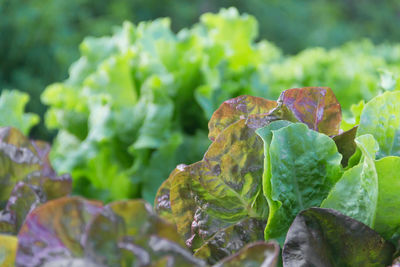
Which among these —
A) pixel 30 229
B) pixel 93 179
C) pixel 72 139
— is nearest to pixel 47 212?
pixel 30 229

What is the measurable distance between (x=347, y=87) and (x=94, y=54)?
1.30m

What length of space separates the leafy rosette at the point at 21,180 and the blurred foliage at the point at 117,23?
3172 mm

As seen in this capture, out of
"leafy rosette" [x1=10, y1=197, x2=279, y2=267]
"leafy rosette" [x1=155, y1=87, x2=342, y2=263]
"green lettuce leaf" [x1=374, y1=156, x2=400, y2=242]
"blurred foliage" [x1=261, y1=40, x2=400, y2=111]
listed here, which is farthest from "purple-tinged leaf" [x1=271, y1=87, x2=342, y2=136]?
"blurred foliage" [x1=261, y1=40, x2=400, y2=111]

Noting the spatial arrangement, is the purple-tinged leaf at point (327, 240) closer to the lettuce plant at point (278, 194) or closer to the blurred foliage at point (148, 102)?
the lettuce plant at point (278, 194)

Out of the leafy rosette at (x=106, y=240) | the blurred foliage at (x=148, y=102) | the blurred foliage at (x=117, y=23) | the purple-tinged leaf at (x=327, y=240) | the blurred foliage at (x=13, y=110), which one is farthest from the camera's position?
the blurred foliage at (x=117, y=23)

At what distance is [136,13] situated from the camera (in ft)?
19.9

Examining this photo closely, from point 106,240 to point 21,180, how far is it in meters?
0.34

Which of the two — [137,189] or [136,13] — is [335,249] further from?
[136,13]

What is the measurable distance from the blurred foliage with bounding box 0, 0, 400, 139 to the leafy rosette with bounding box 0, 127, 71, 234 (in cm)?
317

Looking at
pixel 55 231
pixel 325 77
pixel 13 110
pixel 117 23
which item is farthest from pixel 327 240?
pixel 117 23

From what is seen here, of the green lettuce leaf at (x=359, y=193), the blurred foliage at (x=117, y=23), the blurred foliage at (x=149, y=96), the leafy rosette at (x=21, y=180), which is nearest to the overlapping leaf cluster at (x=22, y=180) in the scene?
the leafy rosette at (x=21, y=180)

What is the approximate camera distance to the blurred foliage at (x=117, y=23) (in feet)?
12.1

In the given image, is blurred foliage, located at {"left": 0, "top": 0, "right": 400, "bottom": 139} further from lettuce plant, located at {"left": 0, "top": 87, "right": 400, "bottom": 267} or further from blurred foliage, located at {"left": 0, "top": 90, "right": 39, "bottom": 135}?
lettuce plant, located at {"left": 0, "top": 87, "right": 400, "bottom": 267}

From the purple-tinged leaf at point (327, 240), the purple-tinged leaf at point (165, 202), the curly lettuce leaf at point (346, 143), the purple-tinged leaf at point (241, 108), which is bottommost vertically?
the purple-tinged leaf at point (327, 240)
